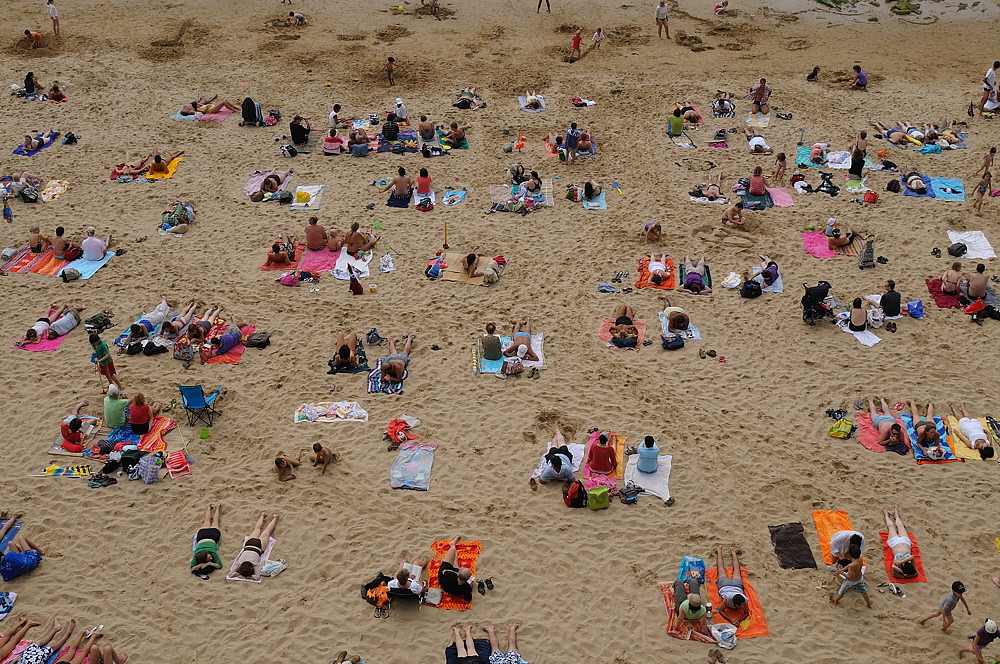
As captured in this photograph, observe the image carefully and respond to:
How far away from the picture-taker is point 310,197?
21.7 m

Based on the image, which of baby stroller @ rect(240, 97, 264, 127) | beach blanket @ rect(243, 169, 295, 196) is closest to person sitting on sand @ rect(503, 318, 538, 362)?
beach blanket @ rect(243, 169, 295, 196)

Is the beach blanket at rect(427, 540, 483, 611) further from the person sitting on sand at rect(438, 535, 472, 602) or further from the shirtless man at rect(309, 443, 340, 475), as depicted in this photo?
the shirtless man at rect(309, 443, 340, 475)

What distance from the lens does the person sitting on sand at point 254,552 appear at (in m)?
12.3

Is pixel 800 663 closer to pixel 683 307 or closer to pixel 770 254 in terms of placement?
pixel 683 307

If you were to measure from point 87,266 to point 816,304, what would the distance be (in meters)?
16.8

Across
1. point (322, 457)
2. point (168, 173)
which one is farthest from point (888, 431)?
point (168, 173)

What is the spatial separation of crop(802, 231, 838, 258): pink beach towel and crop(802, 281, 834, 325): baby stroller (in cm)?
235

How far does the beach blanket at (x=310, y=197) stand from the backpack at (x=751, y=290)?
11.2 metres

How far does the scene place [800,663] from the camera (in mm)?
11242

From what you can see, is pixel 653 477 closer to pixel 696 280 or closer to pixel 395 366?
pixel 395 366

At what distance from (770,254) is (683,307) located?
128 inches

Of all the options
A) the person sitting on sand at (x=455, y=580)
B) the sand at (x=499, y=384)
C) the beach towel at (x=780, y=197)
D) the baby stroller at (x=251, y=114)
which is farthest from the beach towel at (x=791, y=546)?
the baby stroller at (x=251, y=114)

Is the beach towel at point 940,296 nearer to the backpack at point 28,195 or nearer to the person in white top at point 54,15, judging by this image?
the backpack at point 28,195

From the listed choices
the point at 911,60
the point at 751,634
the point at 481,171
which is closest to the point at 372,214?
the point at 481,171
